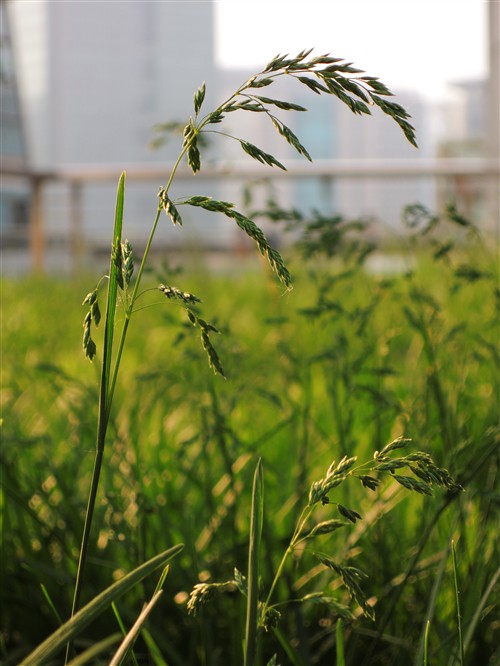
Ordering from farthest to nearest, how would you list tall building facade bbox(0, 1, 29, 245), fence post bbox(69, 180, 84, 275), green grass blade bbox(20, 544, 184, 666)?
tall building facade bbox(0, 1, 29, 245) < fence post bbox(69, 180, 84, 275) < green grass blade bbox(20, 544, 184, 666)

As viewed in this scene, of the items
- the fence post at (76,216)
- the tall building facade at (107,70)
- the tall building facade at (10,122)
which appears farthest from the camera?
the tall building facade at (107,70)

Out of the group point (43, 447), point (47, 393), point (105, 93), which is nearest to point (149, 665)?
point (43, 447)

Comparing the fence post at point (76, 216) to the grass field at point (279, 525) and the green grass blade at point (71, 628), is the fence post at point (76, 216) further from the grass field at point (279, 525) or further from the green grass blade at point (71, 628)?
the green grass blade at point (71, 628)

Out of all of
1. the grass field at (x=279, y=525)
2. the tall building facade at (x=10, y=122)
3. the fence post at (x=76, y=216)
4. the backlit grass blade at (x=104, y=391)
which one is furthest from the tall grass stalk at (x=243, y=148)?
the tall building facade at (x=10, y=122)

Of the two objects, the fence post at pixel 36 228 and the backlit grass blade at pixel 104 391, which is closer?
the backlit grass blade at pixel 104 391

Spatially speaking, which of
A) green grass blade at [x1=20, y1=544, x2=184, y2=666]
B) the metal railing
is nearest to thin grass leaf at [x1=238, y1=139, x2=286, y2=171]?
green grass blade at [x1=20, y1=544, x2=184, y2=666]

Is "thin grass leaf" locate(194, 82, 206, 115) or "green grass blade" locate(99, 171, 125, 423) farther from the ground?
"thin grass leaf" locate(194, 82, 206, 115)

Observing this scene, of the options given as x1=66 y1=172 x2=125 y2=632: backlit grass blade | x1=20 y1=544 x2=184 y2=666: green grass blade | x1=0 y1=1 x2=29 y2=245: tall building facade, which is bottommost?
x1=20 y1=544 x2=184 y2=666: green grass blade

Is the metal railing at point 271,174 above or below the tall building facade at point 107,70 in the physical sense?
below

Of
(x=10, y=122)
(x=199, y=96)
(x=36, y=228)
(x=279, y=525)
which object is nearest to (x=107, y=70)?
(x=10, y=122)

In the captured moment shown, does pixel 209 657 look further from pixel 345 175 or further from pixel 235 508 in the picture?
pixel 345 175

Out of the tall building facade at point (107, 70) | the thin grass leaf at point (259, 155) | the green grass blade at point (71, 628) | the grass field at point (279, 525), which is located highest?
the tall building facade at point (107, 70)

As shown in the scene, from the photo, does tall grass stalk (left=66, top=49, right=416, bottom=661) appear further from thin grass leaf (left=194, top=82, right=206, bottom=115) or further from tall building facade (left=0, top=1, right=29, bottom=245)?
tall building facade (left=0, top=1, right=29, bottom=245)

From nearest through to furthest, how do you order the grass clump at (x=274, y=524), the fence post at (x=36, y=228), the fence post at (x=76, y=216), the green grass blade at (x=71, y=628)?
the green grass blade at (x=71, y=628) → the grass clump at (x=274, y=524) → the fence post at (x=76, y=216) → the fence post at (x=36, y=228)
